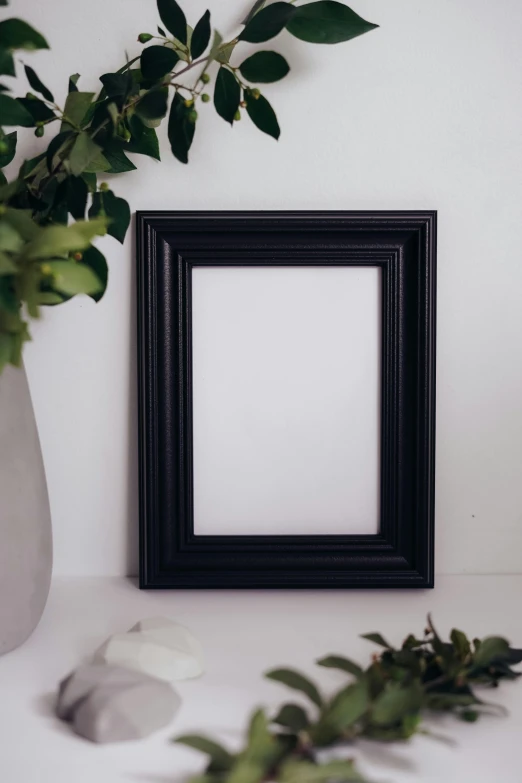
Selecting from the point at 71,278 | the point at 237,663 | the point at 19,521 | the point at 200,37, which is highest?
the point at 200,37

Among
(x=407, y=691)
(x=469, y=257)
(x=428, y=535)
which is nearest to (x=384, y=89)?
(x=469, y=257)

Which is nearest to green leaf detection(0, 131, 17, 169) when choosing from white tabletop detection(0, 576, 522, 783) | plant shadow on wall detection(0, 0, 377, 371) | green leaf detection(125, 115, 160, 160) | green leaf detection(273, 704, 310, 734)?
plant shadow on wall detection(0, 0, 377, 371)

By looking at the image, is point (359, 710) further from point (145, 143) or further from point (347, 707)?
point (145, 143)

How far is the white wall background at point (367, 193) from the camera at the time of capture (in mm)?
728

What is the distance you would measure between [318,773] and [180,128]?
53cm

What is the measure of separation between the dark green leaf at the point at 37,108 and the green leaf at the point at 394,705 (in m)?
0.55

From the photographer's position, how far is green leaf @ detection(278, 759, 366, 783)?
0.39 m

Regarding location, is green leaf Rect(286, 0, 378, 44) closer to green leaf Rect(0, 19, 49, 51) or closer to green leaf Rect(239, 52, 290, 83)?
green leaf Rect(239, 52, 290, 83)

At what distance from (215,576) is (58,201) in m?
0.40

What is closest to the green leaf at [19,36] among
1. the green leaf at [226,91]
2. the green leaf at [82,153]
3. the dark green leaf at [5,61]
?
the dark green leaf at [5,61]

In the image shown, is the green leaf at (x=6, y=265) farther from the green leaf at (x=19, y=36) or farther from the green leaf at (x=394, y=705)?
the green leaf at (x=394, y=705)

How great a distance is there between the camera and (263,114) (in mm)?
656

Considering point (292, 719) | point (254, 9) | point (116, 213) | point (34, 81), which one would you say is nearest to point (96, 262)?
point (116, 213)

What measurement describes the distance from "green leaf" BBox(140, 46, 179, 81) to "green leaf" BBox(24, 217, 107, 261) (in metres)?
0.26
